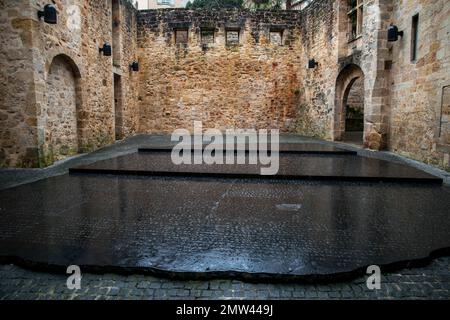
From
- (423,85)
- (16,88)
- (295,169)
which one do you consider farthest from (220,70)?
(295,169)

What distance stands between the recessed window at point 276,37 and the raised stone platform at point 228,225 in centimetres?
1056

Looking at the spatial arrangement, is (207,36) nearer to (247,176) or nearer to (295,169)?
(295,169)

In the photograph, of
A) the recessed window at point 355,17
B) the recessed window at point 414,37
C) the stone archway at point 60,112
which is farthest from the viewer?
the recessed window at point 355,17

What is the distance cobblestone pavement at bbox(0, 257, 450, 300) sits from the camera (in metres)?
1.96

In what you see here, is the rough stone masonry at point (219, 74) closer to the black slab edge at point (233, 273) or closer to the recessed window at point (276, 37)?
the recessed window at point (276, 37)

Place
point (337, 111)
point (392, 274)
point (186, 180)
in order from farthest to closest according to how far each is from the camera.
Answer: point (337, 111), point (186, 180), point (392, 274)

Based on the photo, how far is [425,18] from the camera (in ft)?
22.0

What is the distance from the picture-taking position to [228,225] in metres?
3.04

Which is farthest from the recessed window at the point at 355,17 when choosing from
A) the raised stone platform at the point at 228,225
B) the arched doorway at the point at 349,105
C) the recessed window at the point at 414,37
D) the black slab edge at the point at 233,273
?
the black slab edge at the point at 233,273

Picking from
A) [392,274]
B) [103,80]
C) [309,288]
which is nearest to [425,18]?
[392,274]

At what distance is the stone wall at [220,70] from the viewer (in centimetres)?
1402

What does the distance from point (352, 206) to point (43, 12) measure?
6505 mm
